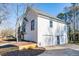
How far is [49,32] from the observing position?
17.0ft

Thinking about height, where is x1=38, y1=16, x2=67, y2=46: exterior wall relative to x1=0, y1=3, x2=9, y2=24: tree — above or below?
below

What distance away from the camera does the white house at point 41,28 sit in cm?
511

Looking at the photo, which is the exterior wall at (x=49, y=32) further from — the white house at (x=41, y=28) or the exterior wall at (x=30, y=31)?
the exterior wall at (x=30, y=31)

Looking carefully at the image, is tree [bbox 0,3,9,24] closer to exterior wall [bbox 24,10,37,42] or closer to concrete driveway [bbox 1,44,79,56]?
exterior wall [bbox 24,10,37,42]

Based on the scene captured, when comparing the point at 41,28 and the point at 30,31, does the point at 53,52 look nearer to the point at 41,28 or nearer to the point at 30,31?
the point at 41,28

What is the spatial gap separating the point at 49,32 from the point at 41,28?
0.25 m

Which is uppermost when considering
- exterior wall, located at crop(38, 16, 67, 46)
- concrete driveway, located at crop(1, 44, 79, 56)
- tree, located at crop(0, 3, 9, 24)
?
tree, located at crop(0, 3, 9, 24)

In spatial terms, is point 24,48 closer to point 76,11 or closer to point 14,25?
point 14,25

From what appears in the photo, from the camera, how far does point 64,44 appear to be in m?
5.23


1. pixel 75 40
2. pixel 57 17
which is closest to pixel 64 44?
pixel 75 40

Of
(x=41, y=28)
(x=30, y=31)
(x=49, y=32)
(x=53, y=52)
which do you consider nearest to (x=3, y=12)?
(x=30, y=31)

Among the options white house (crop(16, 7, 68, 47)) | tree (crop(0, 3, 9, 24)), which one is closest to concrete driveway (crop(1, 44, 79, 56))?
white house (crop(16, 7, 68, 47))

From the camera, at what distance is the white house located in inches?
201

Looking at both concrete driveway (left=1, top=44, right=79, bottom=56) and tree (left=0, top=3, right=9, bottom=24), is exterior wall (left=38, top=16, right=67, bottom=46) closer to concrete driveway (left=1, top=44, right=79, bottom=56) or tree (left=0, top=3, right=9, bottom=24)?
concrete driveway (left=1, top=44, right=79, bottom=56)
